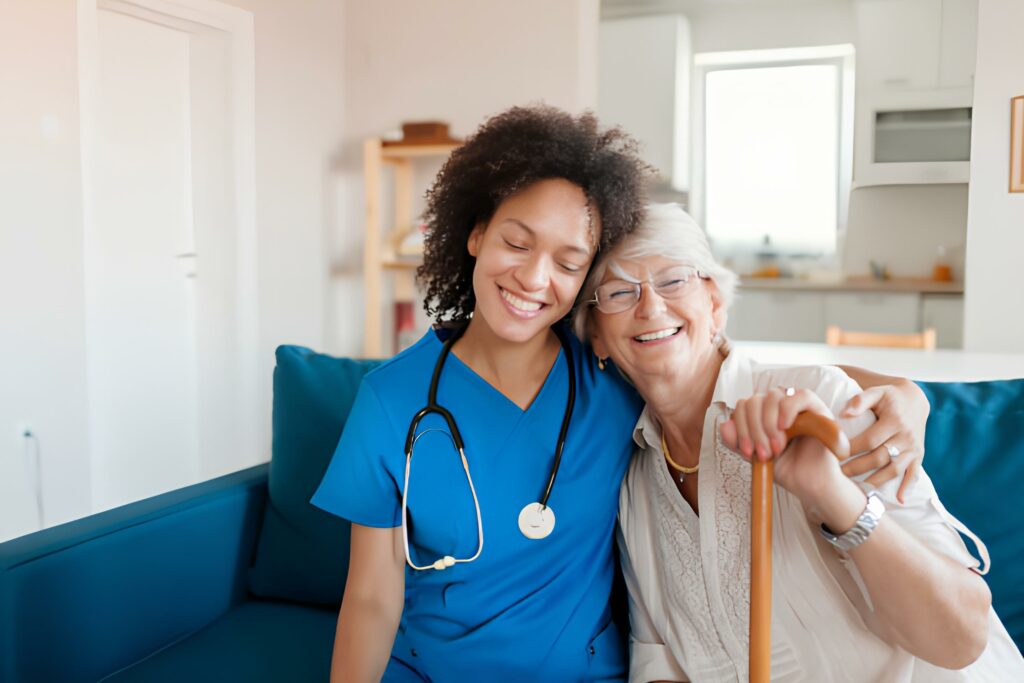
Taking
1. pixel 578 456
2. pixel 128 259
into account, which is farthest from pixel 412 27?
pixel 578 456

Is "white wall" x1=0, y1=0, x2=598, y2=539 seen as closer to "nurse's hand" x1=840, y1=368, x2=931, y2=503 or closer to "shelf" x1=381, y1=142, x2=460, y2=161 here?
"shelf" x1=381, y1=142, x2=460, y2=161

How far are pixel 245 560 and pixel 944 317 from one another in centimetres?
362

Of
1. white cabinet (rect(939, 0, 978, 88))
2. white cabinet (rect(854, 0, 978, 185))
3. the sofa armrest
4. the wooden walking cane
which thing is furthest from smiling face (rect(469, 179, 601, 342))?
white cabinet (rect(939, 0, 978, 88))

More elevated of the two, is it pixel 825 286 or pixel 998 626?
pixel 825 286

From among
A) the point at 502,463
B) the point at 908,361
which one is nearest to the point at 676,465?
the point at 502,463

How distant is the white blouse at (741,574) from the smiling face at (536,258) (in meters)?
0.24

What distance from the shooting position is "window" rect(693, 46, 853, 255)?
448 centimetres

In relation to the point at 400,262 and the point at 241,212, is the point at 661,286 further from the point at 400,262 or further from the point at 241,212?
the point at 400,262

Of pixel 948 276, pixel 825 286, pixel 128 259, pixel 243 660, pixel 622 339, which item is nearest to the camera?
pixel 622 339

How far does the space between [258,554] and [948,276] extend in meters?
3.66

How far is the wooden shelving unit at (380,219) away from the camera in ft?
14.4

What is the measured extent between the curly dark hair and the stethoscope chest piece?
0.34m

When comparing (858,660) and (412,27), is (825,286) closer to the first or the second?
(412,27)

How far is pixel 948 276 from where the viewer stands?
14.0ft
